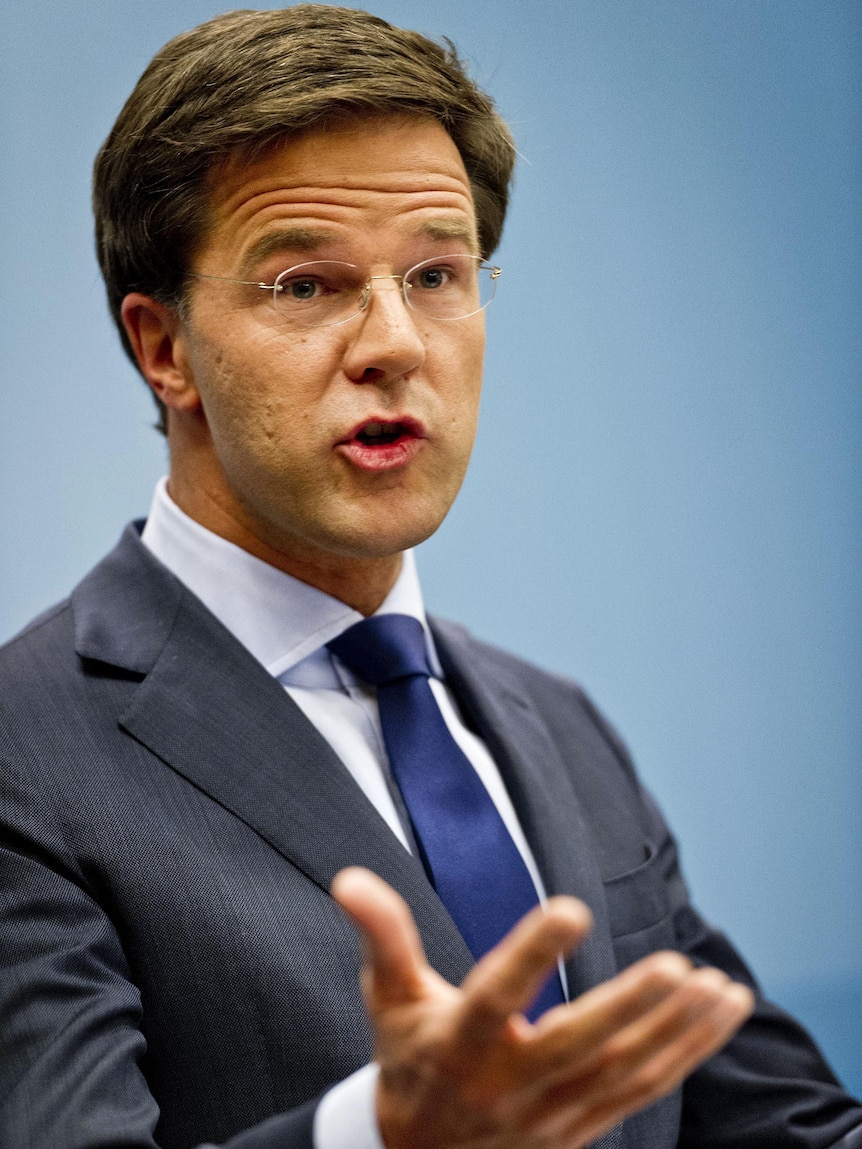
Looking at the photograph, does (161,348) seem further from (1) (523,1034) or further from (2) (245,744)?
(1) (523,1034)

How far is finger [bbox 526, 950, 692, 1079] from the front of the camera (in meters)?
0.95

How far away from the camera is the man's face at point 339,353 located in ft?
5.53

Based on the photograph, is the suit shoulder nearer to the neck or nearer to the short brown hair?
the neck

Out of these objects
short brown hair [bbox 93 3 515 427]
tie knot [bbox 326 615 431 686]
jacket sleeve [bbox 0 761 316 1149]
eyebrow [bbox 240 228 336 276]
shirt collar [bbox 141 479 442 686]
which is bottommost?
jacket sleeve [bbox 0 761 316 1149]

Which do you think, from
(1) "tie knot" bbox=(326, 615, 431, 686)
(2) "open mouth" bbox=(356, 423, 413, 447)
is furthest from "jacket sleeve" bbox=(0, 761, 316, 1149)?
(2) "open mouth" bbox=(356, 423, 413, 447)

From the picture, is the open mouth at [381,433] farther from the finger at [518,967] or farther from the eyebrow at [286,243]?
the finger at [518,967]

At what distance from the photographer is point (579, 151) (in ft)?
10.5

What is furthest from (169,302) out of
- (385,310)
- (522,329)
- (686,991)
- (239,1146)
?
(522,329)

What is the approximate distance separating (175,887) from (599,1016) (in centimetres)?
67

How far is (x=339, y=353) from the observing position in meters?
1.69

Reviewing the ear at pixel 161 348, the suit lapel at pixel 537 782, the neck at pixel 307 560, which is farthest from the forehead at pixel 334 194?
the suit lapel at pixel 537 782

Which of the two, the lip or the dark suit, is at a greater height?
the lip

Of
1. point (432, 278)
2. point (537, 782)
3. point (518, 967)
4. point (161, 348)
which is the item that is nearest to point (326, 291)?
point (432, 278)

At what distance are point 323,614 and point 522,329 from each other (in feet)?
4.81
